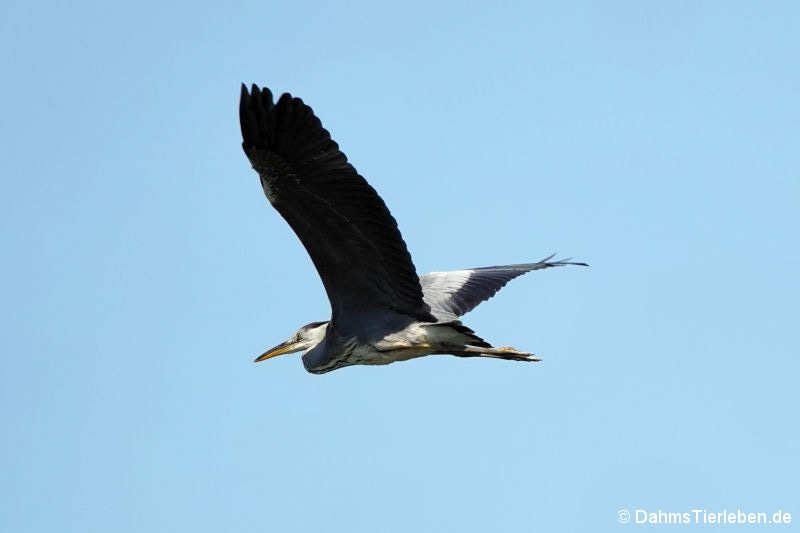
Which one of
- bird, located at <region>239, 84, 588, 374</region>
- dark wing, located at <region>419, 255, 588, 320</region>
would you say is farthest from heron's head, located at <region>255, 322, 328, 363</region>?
dark wing, located at <region>419, 255, 588, 320</region>

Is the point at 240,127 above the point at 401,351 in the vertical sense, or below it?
above

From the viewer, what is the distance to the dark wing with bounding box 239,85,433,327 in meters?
7.91

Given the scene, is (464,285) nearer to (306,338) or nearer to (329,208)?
(306,338)

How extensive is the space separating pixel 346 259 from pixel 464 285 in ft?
7.11

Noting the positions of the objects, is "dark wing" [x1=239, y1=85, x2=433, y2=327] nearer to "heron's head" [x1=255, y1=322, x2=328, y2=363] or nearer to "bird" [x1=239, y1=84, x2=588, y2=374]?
"bird" [x1=239, y1=84, x2=588, y2=374]

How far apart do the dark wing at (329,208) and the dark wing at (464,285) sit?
32.7 inches

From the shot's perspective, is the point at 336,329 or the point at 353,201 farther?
the point at 336,329

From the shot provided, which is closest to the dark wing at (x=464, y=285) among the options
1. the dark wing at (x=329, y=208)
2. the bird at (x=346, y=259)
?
the bird at (x=346, y=259)

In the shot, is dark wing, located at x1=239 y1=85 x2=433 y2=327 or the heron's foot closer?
dark wing, located at x1=239 y1=85 x2=433 y2=327

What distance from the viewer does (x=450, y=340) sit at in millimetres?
9297

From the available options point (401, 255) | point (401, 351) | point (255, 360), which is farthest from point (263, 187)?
point (255, 360)

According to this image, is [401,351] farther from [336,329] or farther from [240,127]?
[240,127]

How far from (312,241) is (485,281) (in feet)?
8.53

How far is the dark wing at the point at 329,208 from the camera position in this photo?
791 centimetres
